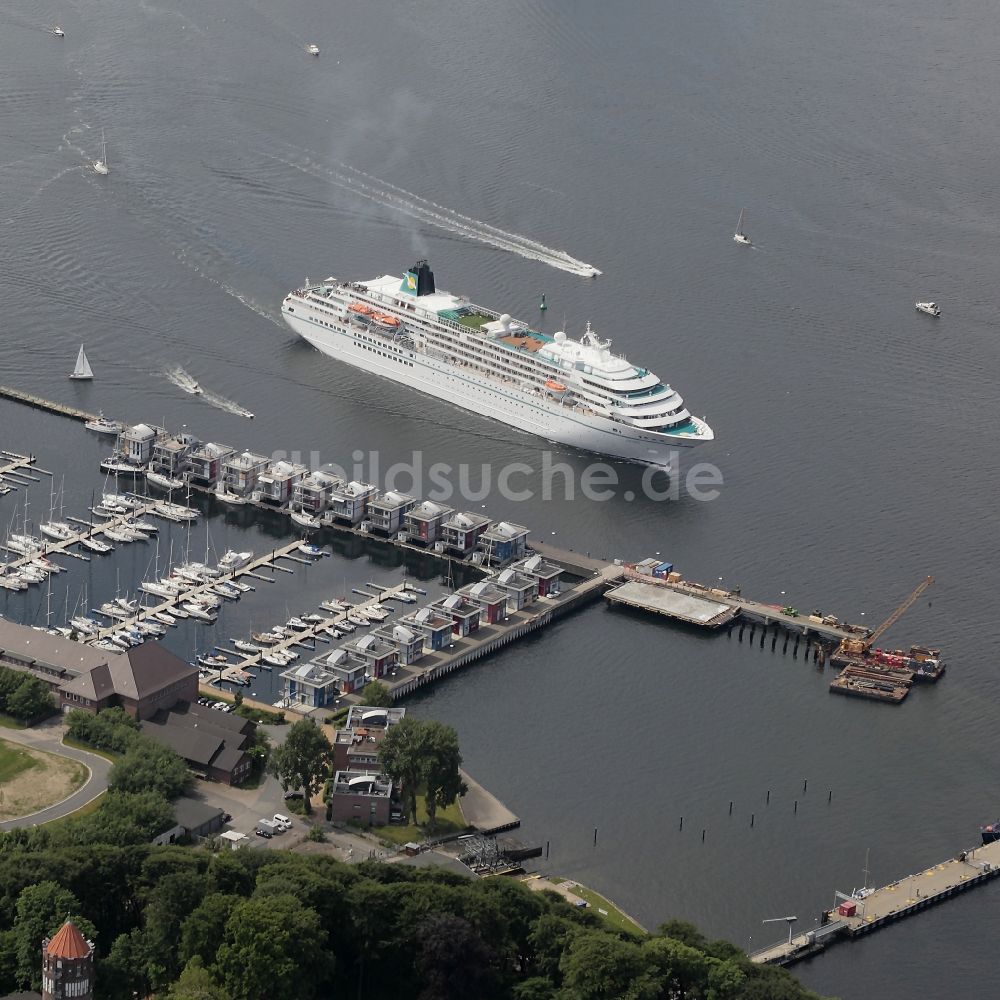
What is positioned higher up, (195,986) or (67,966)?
(67,966)

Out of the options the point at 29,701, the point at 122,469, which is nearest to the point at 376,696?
the point at 29,701

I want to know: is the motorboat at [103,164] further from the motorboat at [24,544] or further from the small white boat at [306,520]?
the motorboat at [24,544]

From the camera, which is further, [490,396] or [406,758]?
[490,396]

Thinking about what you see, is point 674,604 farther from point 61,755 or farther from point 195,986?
point 195,986

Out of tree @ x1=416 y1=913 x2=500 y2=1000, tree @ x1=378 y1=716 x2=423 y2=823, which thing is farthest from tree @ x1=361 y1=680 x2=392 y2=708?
tree @ x1=416 y1=913 x2=500 y2=1000

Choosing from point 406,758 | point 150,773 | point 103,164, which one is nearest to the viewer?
point 150,773

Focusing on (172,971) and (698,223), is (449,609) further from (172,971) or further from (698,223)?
(698,223)

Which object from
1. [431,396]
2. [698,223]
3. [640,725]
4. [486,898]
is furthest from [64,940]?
[698,223]
